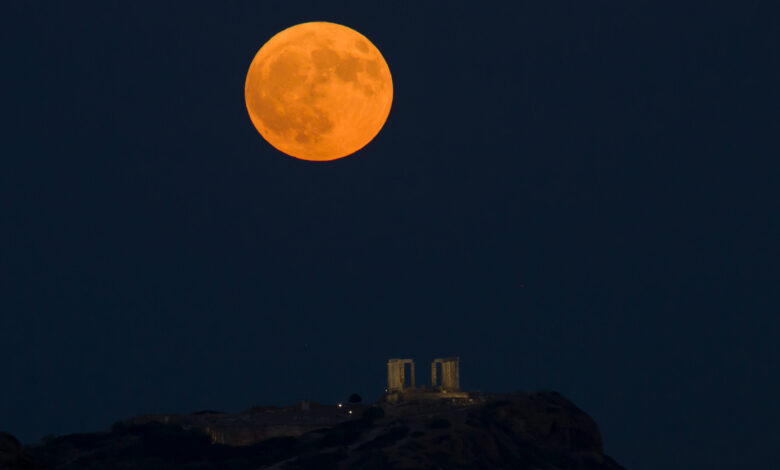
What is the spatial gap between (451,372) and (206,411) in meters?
36.2

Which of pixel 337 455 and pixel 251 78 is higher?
pixel 251 78

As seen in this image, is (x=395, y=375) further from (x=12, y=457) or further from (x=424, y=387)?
(x=12, y=457)

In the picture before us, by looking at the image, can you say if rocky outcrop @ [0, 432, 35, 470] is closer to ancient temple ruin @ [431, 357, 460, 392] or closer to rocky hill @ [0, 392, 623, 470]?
rocky hill @ [0, 392, 623, 470]

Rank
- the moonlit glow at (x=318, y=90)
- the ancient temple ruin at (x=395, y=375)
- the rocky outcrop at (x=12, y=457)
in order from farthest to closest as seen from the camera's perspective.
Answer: the ancient temple ruin at (x=395, y=375) < the moonlit glow at (x=318, y=90) < the rocky outcrop at (x=12, y=457)

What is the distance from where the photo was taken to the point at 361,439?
13150 cm

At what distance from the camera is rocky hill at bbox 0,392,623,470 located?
126 m

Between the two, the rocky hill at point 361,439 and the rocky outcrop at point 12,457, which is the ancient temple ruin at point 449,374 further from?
the rocky outcrop at point 12,457

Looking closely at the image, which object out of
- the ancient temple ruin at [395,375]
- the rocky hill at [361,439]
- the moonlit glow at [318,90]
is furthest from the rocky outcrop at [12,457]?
the ancient temple ruin at [395,375]

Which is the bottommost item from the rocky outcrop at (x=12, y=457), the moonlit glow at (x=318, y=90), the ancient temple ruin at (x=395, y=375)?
the rocky outcrop at (x=12, y=457)

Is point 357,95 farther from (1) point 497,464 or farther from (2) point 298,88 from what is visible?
(1) point 497,464

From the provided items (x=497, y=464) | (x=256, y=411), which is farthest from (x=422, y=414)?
→ (x=256, y=411)

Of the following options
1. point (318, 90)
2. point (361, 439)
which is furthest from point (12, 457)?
point (361, 439)

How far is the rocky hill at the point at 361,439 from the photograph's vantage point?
414 ft

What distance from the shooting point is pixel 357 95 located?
10175 centimetres
